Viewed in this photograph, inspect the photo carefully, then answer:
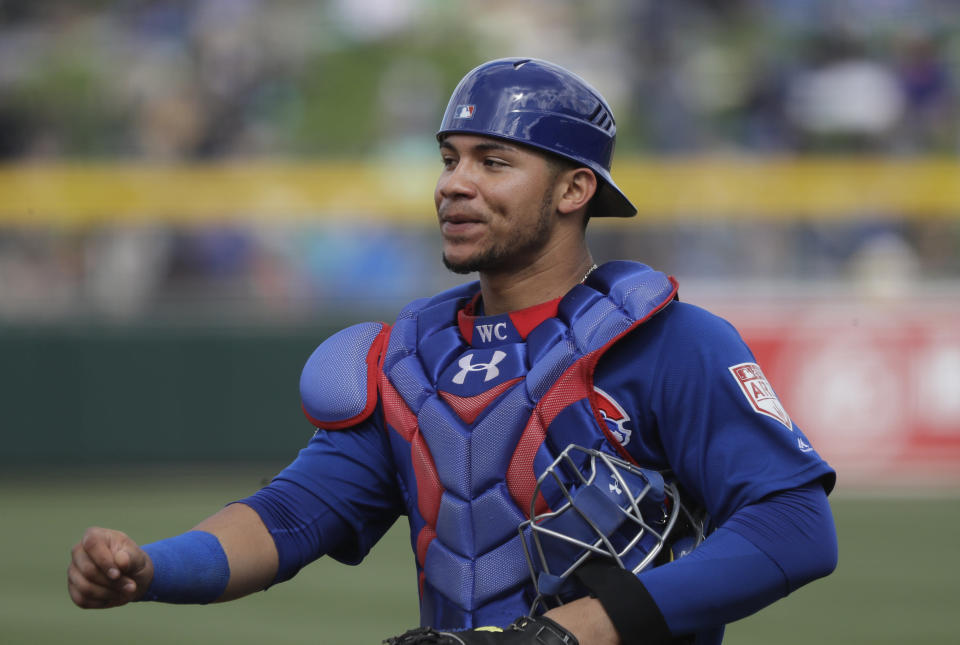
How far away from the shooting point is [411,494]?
281cm

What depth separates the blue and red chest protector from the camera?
2.48 metres

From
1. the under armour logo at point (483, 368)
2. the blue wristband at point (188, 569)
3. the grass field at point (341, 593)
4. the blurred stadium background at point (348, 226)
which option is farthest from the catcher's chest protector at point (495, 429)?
the blurred stadium background at point (348, 226)

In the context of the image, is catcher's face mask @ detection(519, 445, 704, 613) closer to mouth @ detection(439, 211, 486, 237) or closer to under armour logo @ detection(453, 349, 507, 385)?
under armour logo @ detection(453, 349, 507, 385)

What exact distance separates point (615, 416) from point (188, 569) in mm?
882

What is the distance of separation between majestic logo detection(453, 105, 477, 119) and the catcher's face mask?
728 millimetres

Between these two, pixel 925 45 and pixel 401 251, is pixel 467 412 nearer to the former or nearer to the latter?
pixel 401 251

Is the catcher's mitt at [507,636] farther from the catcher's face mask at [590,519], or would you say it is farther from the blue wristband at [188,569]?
the blue wristband at [188,569]

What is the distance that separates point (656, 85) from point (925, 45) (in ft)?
7.96

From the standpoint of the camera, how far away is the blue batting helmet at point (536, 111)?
8.95 feet

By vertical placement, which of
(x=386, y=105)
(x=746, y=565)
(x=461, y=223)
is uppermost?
(x=386, y=105)

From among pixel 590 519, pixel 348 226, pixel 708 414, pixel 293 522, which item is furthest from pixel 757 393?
pixel 348 226

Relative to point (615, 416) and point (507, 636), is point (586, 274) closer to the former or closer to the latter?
point (615, 416)

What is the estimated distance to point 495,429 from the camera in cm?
263

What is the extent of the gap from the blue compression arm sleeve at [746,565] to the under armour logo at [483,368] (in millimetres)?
552
